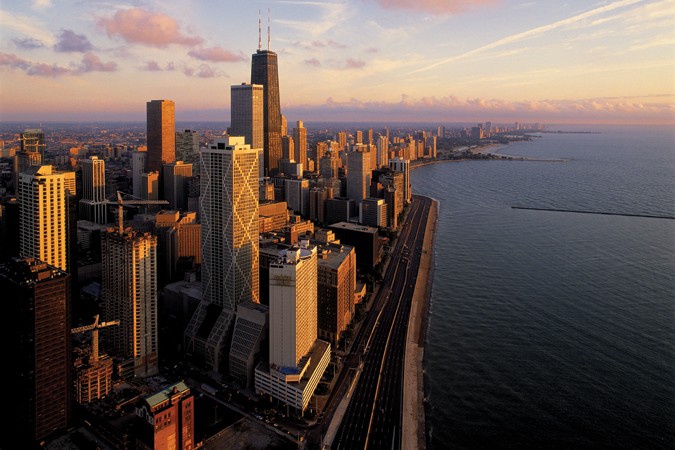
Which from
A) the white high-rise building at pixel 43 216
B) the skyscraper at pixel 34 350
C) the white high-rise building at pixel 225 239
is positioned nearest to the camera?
the skyscraper at pixel 34 350

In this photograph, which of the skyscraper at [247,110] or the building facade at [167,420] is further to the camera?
the skyscraper at [247,110]

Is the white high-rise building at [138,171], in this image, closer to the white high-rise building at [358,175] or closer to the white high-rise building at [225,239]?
the white high-rise building at [358,175]

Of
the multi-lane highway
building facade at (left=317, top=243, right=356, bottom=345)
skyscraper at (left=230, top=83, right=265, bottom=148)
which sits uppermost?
skyscraper at (left=230, top=83, right=265, bottom=148)

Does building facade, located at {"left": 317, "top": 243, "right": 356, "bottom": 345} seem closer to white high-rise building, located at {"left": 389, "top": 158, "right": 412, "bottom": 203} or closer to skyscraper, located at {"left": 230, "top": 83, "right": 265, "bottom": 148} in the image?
skyscraper, located at {"left": 230, "top": 83, "right": 265, "bottom": 148}

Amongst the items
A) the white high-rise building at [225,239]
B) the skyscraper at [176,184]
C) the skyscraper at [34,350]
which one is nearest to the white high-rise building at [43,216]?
the white high-rise building at [225,239]

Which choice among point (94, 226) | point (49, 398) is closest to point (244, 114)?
point (94, 226)

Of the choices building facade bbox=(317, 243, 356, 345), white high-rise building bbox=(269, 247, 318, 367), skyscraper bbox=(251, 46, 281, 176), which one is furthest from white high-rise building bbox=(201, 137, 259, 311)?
skyscraper bbox=(251, 46, 281, 176)
